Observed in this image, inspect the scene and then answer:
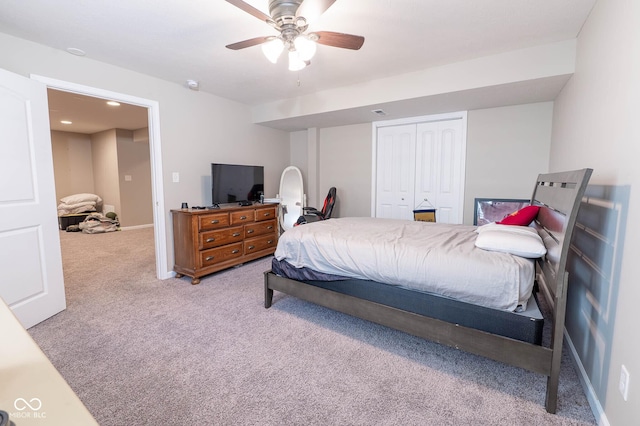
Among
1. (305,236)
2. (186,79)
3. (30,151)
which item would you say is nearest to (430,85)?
(305,236)

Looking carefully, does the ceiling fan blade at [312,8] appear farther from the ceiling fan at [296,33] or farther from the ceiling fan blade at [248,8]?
the ceiling fan blade at [248,8]

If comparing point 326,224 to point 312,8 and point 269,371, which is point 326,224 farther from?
point 312,8

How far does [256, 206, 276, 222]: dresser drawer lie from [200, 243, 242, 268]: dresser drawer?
1.68 feet

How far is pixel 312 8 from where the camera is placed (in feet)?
5.78

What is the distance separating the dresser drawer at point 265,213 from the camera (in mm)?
4242

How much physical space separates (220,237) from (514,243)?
10.1ft

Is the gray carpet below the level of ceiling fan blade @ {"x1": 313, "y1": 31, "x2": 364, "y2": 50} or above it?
below

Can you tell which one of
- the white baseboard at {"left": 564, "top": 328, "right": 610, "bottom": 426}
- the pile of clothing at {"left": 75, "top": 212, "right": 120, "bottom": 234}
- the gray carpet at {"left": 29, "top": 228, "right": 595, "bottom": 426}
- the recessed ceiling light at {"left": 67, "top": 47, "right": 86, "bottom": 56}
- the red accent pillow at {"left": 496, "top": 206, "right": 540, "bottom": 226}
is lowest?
the gray carpet at {"left": 29, "top": 228, "right": 595, "bottom": 426}

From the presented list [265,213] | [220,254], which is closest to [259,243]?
[265,213]

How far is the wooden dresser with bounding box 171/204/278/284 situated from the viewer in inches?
136

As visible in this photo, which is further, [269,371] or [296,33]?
[296,33]

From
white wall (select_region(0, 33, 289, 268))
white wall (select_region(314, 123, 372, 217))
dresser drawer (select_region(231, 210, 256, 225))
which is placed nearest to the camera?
white wall (select_region(0, 33, 289, 268))

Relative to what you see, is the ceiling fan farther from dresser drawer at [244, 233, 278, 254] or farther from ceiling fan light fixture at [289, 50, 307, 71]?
dresser drawer at [244, 233, 278, 254]

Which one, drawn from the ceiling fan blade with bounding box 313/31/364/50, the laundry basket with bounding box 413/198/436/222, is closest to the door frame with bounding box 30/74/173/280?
the ceiling fan blade with bounding box 313/31/364/50
